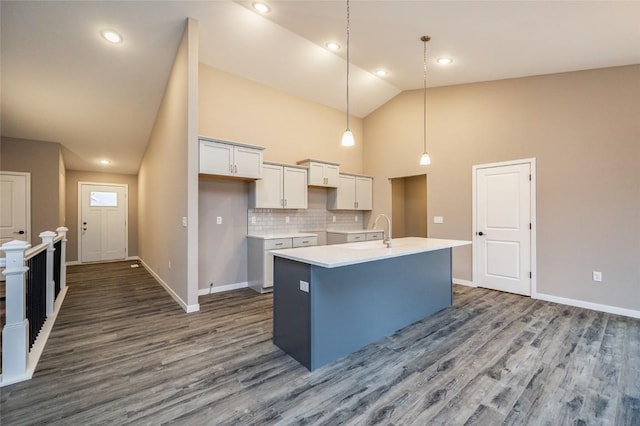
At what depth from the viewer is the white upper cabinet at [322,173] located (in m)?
5.25

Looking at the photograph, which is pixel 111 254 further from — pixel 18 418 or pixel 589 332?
pixel 589 332

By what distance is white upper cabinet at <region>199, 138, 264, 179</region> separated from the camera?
389cm

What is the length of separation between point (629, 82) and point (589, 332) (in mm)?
3052

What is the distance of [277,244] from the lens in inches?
179

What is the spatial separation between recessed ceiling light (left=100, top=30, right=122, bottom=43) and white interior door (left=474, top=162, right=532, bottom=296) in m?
5.49

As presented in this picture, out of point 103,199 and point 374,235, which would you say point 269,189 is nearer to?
point 374,235

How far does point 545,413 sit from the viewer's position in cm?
186

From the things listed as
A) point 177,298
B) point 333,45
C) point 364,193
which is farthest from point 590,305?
point 177,298

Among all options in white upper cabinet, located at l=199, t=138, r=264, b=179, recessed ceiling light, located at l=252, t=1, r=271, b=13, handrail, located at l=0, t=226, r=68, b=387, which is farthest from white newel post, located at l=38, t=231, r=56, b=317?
recessed ceiling light, located at l=252, t=1, r=271, b=13

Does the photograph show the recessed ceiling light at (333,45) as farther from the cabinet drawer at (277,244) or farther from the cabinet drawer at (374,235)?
the cabinet drawer at (374,235)

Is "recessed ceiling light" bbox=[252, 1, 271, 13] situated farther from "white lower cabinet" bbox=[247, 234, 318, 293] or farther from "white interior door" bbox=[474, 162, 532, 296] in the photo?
"white interior door" bbox=[474, 162, 532, 296]

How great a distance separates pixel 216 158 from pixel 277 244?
157 cm

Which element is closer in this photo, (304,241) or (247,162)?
(247,162)

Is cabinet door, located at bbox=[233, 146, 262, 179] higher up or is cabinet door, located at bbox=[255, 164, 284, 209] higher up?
cabinet door, located at bbox=[233, 146, 262, 179]
